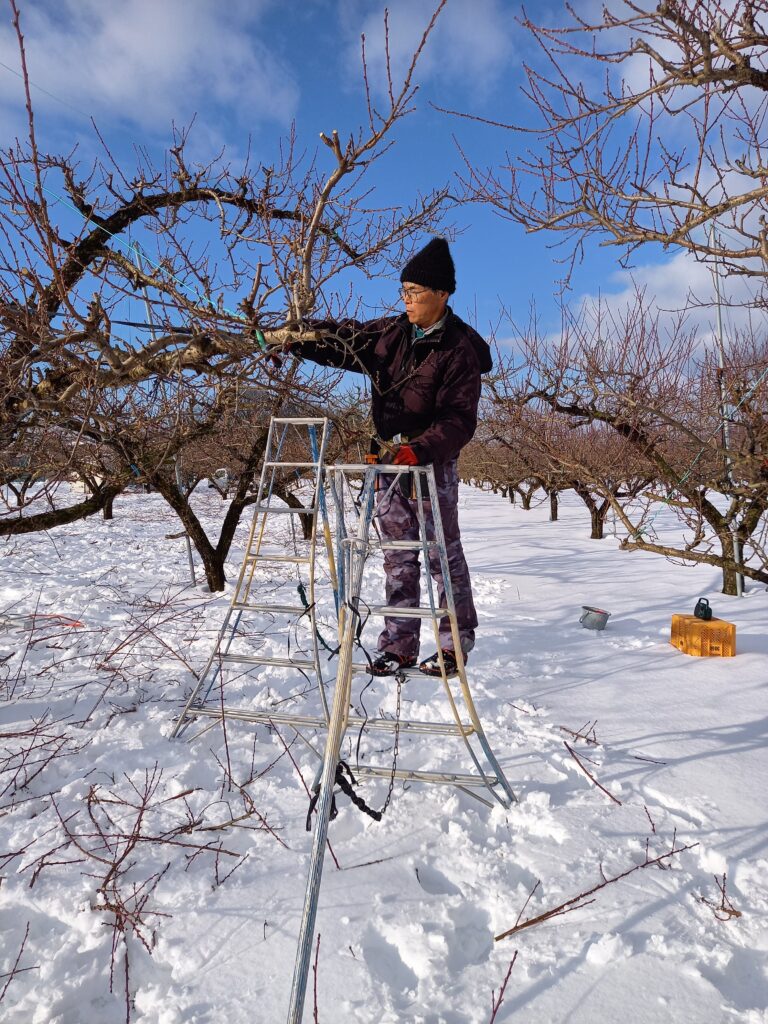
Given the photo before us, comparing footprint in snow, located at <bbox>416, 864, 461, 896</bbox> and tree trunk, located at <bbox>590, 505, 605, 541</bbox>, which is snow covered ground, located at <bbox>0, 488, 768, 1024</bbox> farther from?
tree trunk, located at <bbox>590, 505, 605, 541</bbox>

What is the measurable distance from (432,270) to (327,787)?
6.65ft

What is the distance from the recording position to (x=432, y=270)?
2.39 meters

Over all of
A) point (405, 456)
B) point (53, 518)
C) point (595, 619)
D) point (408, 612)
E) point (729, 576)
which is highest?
point (405, 456)

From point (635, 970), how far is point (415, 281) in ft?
7.98

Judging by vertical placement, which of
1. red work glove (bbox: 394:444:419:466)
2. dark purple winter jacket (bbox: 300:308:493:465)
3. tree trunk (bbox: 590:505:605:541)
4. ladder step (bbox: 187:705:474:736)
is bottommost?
ladder step (bbox: 187:705:474:736)

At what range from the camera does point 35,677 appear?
10.8 feet

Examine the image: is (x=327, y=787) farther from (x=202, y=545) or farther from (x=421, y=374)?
(x=202, y=545)

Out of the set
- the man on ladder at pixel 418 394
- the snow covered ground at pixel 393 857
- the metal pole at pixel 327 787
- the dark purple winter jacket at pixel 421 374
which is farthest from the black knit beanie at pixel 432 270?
the snow covered ground at pixel 393 857

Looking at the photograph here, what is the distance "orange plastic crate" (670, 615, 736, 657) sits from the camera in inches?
152

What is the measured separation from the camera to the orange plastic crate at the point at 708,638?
12.6ft

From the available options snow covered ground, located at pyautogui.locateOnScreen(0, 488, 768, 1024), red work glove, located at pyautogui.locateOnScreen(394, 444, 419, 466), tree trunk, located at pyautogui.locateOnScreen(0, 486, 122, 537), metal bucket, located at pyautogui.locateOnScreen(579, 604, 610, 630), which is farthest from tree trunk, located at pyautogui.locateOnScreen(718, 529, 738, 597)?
tree trunk, located at pyautogui.locateOnScreen(0, 486, 122, 537)

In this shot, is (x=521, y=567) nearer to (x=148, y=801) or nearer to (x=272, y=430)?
(x=272, y=430)

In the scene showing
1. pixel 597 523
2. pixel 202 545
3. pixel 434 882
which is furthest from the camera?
pixel 597 523

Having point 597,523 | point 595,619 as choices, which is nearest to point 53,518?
point 595,619
